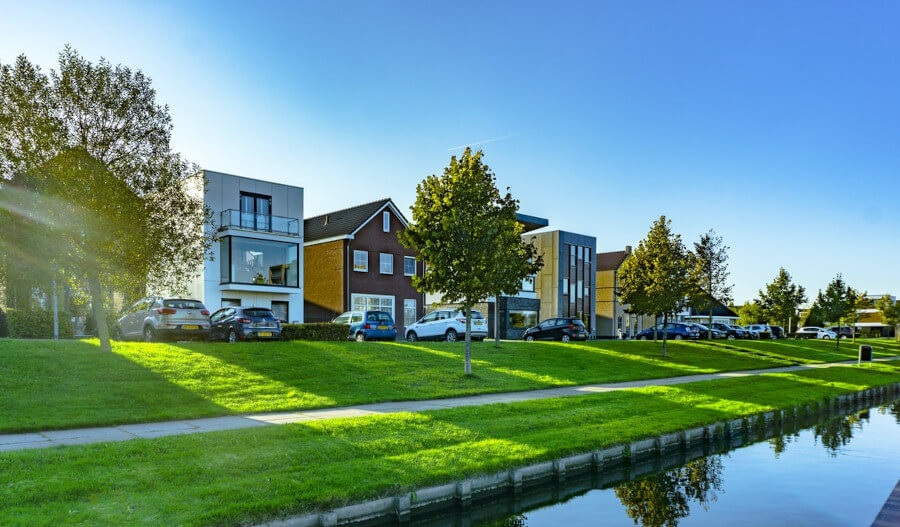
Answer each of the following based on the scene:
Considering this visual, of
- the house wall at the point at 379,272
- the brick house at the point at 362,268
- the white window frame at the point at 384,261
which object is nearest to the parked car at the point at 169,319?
the brick house at the point at 362,268

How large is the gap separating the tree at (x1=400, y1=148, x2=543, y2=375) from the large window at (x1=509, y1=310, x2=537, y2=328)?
26.7 metres

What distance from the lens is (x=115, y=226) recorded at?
48.4ft

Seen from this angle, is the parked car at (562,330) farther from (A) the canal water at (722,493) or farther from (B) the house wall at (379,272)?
(A) the canal water at (722,493)

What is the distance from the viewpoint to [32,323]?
24375 mm

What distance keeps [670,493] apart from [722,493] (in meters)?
0.85

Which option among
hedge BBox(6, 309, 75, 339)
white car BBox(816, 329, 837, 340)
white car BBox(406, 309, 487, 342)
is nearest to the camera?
hedge BBox(6, 309, 75, 339)

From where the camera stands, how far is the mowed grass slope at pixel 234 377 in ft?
36.9

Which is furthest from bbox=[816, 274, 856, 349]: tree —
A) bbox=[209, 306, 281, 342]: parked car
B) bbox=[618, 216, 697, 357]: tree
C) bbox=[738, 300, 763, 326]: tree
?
bbox=[209, 306, 281, 342]: parked car

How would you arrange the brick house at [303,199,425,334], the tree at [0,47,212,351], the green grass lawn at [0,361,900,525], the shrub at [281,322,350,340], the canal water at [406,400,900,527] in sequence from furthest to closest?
the brick house at [303,199,425,334] < the shrub at [281,322,350,340] < the tree at [0,47,212,351] < the canal water at [406,400,900,527] < the green grass lawn at [0,361,900,525]

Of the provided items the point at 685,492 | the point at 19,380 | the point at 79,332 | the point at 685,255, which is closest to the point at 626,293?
the point at 685,255

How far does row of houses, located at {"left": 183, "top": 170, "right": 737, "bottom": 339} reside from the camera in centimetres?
3070

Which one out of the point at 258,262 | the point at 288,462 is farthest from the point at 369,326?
the point at 288,462

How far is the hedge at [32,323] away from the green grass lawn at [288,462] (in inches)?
802

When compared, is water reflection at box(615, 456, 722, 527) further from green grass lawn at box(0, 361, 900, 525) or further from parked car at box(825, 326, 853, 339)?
parked car at box(825, 326, 853, 339)
